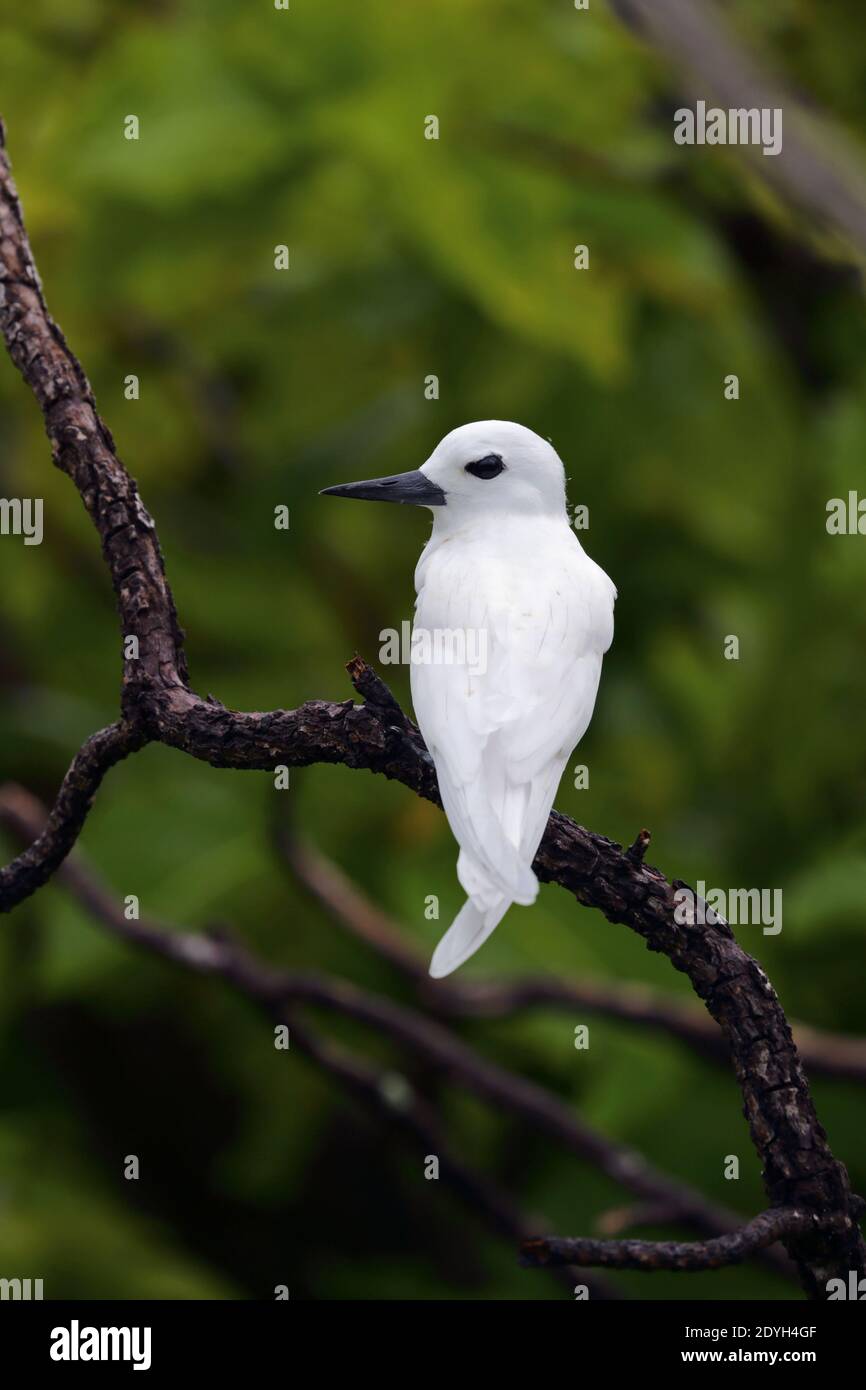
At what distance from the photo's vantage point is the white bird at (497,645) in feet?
3.41

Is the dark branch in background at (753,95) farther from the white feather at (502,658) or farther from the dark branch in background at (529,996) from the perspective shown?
the dark branch in background at (529,996)

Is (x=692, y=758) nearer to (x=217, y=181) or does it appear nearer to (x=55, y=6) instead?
(x=217, y=181)

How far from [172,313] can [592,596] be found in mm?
1789

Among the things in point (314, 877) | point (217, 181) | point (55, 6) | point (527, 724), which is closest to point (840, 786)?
point (314, 877)

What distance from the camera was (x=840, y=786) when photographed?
252cm

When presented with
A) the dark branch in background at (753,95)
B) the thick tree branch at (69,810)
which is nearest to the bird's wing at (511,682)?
the thick tree branch at (69,810)

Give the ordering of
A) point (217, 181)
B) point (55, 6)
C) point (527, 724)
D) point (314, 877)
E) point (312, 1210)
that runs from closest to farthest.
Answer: point (527, 724) < point (314, 877) < point (217, 181) < point (312, 1210) < point (55, 6)

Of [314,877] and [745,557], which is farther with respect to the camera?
[745,557]

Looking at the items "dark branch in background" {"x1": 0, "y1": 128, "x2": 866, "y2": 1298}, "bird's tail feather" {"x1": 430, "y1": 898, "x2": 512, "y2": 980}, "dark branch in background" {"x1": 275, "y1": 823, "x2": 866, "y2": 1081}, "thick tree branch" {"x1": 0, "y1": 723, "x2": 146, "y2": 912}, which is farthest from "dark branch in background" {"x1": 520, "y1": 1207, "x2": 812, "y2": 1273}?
"dark branch in background" {"x1": 275, "y1": 823, "x2": 866, "y2": 1081}

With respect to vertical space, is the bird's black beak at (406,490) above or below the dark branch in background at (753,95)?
below

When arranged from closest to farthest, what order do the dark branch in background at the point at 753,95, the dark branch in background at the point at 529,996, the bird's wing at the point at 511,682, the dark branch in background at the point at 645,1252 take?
the dark branch in background at the point at 645,1252
the bird's wing at the point at 511,682
the dark branch in background at the point at 753,95
the dark branch in background at the point at 529,996

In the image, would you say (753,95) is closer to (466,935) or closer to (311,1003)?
(466,935)

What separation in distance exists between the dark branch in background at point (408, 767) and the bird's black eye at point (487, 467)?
0.86ft

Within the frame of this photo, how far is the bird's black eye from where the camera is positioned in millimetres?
1252
